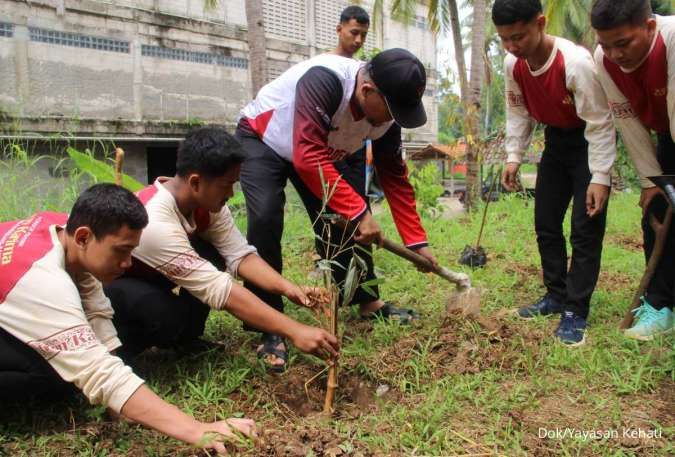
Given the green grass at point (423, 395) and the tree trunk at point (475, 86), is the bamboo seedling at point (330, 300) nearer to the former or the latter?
the green grass at point (423, 395)

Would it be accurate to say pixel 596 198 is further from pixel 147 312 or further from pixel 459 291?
pixel 147 312

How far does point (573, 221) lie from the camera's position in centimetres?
278

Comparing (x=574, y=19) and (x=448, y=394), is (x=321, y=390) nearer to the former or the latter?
(x=448, y=394)

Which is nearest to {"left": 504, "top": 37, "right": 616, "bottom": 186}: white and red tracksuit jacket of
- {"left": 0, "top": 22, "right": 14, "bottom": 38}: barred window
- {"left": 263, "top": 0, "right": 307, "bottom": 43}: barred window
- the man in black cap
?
the man in black cap

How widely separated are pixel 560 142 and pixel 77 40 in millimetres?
11037

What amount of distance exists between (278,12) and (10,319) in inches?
539

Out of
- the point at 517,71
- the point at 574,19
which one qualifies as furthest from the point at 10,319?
the point at 574,19

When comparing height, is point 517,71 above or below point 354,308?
above

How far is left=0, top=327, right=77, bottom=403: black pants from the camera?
185 centimetres

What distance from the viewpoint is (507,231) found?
6.01 m

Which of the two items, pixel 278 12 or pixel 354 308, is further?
pixel 278 12

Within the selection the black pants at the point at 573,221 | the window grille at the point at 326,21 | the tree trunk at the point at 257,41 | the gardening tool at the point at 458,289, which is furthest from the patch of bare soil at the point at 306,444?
the window grille at the point at 326,21

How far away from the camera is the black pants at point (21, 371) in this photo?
1853 mm

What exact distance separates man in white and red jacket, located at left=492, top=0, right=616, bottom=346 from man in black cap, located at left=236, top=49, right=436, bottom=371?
2.24 feet
